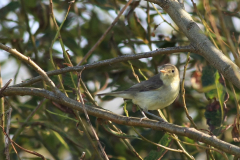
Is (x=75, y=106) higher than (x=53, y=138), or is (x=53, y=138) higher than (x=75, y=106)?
(x=75, y=106)

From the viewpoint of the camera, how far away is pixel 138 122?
83.0 inches

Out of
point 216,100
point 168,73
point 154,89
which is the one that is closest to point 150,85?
point 154,89

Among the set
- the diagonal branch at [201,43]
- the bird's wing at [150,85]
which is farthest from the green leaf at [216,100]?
the diagonal branch at [201,43]

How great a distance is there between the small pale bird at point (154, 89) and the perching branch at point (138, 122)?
1.01 metres

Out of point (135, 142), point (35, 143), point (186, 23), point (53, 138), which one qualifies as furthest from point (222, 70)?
point (35, 143)

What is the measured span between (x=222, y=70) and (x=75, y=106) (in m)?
1.00

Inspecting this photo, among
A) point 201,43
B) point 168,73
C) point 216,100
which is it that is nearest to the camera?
point 201,43

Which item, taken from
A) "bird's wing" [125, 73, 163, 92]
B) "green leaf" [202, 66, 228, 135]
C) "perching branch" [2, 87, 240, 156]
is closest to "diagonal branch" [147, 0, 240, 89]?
"perching branch" [2, 87, 240, 156]

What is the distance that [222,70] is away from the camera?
6.24 feet

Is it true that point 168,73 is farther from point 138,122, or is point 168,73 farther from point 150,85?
point 138,122

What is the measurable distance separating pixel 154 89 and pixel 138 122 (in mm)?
1336

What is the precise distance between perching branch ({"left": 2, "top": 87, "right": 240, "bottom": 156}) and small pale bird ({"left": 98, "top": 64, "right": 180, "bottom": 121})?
101cm

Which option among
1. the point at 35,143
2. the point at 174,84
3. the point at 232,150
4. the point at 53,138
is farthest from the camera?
the point at 35,143

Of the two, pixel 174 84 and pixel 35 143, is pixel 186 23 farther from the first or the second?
pixel 35 143
